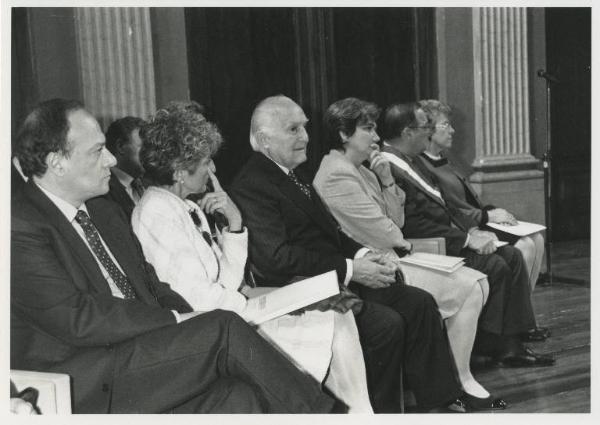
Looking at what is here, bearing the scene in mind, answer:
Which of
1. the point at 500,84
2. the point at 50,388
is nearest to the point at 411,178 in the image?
the point at 500,84

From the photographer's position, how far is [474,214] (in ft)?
14.3

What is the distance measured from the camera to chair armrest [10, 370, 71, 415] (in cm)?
192

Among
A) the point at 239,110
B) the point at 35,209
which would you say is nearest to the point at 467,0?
the point at 35,209

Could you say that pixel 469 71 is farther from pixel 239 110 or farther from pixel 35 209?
pixel 35 209

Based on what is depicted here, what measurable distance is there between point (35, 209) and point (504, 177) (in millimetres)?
4109

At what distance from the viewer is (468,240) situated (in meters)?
3.96


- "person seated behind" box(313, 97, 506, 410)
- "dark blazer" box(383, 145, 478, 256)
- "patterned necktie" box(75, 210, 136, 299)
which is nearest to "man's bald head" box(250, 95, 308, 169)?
"person seated behind" box(313, 97, 506, 410)

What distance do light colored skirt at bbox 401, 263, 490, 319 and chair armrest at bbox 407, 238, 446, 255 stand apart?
10.0 inches

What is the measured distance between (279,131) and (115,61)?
1.11 meters

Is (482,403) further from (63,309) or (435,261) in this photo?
(63,309)

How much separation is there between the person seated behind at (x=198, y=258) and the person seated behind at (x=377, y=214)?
0.82m

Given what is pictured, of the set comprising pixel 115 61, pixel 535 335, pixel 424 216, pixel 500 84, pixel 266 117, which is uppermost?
pixel 115 61

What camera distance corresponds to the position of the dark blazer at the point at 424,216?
12.9 feet

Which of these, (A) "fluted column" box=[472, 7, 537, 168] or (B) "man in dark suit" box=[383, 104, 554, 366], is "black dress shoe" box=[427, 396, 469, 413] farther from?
(A) "fluted column" box=[472, 7, 537, 168]
